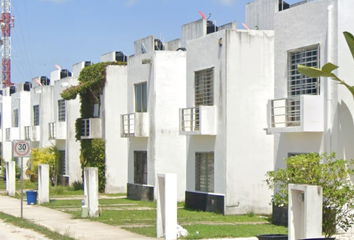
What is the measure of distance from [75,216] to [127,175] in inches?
399

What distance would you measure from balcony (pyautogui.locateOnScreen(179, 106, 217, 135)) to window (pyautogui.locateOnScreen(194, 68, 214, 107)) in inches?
19.1

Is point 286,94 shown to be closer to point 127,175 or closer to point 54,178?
point 127,175

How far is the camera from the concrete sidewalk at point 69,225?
1672 centimetres

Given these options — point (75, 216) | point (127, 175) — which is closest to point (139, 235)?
point (75, 216)

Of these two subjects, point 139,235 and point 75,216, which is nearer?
point 139,235

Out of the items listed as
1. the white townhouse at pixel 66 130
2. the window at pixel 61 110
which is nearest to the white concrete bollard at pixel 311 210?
the white townhouse at pixel 66 130

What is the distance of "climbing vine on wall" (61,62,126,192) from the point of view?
31891mm

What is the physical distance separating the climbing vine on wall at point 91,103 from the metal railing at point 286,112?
14.7m

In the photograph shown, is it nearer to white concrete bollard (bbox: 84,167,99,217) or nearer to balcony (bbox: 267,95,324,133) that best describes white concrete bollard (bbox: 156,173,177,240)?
balcony (bbox: 267,95,324,133)

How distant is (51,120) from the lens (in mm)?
41562

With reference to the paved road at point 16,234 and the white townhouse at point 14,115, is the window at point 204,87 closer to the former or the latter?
the paved road at point 16,234

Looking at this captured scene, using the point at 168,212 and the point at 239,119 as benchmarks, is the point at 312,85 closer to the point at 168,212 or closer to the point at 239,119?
the point at 239,119

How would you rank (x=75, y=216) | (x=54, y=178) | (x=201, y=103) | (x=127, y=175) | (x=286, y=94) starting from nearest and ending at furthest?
(x=286, y=94) → (x=75, y=216) → (x=201, y=103) → (x=127, y=175) → (x=54, y=178)

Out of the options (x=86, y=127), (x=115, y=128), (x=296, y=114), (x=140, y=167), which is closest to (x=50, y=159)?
(x=86, y=127)
